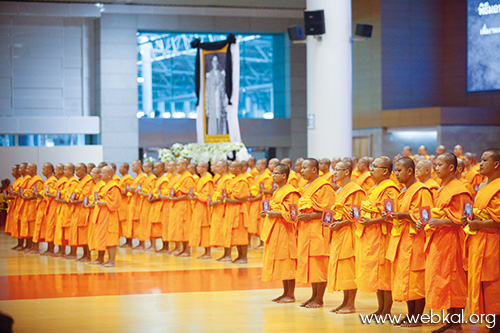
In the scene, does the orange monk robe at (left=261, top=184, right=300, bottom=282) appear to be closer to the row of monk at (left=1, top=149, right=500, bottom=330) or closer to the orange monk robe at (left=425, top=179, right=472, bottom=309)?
the row of monk at (left=1, top=149, right=500, bottom=330)

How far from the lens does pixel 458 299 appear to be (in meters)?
7.51

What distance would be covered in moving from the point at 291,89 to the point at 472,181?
1129cm

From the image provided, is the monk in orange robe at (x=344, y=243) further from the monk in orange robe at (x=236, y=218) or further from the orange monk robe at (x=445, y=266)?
the monk in orange robe at (x=236, y=218)

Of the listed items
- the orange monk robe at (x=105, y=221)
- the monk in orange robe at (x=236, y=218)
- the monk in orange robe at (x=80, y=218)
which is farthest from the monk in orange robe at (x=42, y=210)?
the monk in orange robe at (x=236, y=218)

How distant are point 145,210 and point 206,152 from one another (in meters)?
2.49

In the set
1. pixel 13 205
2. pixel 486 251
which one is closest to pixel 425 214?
pixel 486 251

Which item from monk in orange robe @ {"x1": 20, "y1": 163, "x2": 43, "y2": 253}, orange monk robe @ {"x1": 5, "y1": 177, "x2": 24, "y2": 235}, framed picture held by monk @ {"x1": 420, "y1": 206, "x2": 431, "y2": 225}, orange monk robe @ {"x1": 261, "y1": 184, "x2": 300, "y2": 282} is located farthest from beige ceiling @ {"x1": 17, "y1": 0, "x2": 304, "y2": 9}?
framed picture held by monk @ {"x1": 420, "y1": 206, "x2": 431, "y2": 225}

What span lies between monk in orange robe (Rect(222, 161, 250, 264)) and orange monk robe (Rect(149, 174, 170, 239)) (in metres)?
1.80

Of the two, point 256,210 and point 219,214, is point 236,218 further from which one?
point 256,210

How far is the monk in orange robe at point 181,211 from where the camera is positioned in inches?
572

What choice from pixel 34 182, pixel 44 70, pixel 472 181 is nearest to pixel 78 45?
pixel 44 70

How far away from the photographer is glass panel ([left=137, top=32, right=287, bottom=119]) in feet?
81.0

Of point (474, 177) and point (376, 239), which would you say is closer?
point (376, 239)

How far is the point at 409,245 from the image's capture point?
7891 mm
